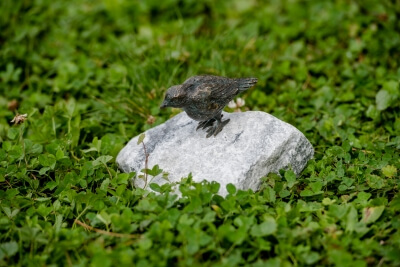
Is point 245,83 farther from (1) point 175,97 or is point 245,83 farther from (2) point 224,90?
(1) point 175,97

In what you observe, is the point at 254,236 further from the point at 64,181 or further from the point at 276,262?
the point at 64,181

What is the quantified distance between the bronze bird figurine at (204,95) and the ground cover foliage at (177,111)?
571mm

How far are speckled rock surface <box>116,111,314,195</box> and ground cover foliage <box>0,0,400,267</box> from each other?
14 cm

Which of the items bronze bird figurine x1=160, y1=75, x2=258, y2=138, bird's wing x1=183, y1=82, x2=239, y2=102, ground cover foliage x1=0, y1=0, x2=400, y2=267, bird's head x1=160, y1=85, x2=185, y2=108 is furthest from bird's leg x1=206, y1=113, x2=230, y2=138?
ground cover foliage x1=0, y1=0, x2=400, y2=267

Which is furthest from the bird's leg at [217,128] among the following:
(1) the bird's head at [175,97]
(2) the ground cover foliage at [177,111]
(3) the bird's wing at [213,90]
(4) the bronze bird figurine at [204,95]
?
(2) the ground cover foliage at [177,111]

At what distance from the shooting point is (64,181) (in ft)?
13.9

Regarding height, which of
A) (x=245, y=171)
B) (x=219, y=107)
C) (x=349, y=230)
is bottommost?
(x=349, y=230)

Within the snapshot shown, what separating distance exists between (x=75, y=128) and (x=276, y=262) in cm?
274

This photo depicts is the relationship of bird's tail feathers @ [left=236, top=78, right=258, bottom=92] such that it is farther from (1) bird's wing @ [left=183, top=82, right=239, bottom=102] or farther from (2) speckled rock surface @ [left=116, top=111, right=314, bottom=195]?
(2) speckled rock surface @ [left=116, top=111, right=314, bottom=195]

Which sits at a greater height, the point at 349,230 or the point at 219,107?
the point at 219,107

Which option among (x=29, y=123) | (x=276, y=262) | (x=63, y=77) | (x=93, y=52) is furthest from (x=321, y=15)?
(x=276, y=262)

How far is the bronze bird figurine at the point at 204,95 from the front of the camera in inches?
158

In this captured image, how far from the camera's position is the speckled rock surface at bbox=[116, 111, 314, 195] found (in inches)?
159

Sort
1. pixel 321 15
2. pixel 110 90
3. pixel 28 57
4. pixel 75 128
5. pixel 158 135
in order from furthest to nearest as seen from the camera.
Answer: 1. pixel 321 15
2. pixel 28 57
3. pixel 110 90
4. pixel 75 128
5. pixel 158 135
